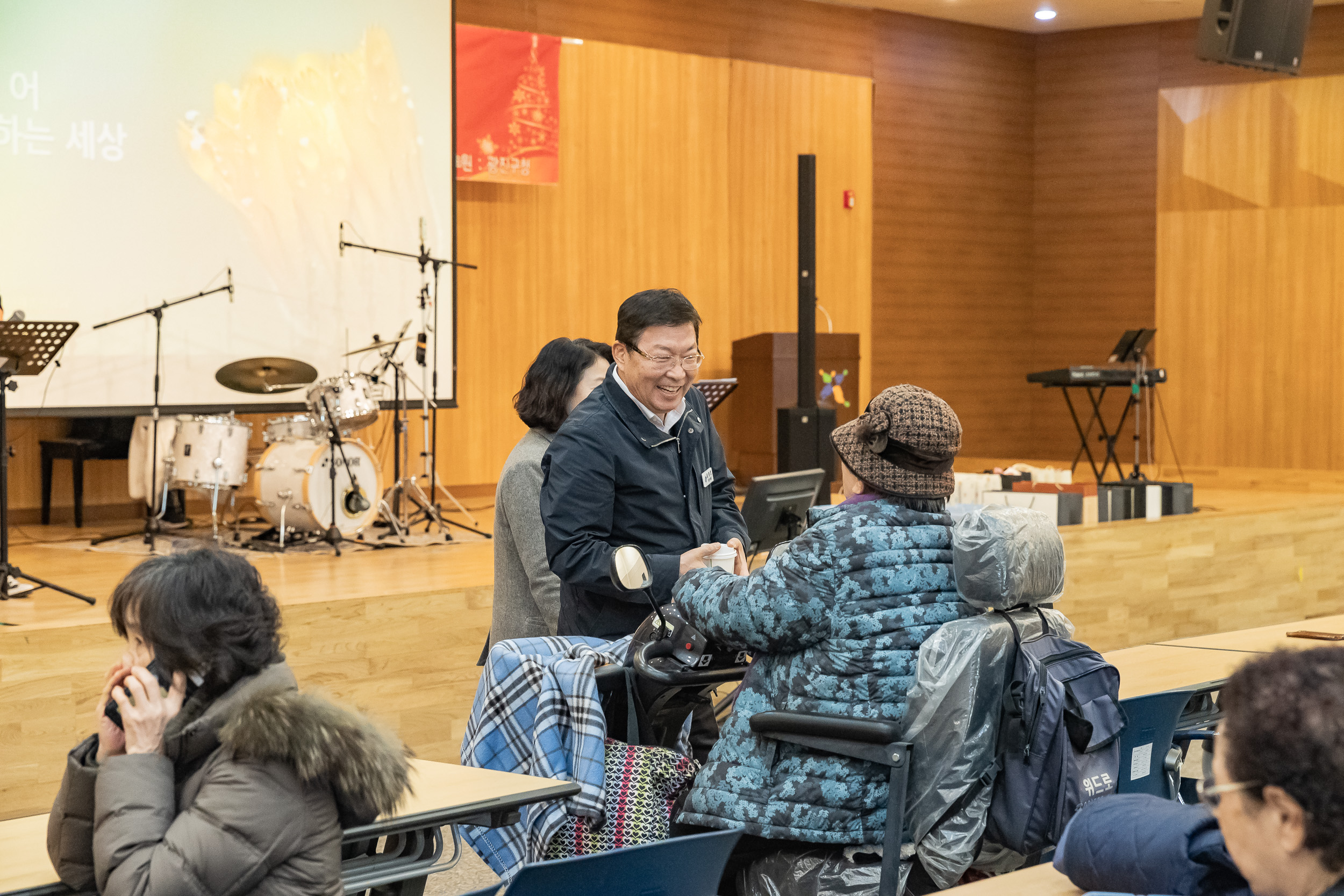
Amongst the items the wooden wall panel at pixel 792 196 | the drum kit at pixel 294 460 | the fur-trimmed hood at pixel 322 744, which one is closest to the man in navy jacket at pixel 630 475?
the fur-trimmed hood at pixel 322 744

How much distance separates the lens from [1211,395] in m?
11.0

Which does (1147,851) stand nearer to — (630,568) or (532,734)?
(630,568)

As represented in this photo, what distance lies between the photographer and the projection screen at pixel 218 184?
6539mm

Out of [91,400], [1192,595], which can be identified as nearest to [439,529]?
[91,400]

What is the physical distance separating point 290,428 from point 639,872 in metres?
5.55

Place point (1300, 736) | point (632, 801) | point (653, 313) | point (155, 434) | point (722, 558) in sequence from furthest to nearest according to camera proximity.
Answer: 1. point (155, 434)
2. point (653, 313)
3. point (722, 558)
4. point (632, 801)
5. point (1300, 736)

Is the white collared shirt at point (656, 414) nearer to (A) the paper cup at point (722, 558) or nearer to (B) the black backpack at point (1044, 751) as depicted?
(A) the paper cup at point (722, 558)

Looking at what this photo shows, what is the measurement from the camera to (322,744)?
1653mm

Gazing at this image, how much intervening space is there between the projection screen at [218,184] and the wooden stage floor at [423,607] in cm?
110

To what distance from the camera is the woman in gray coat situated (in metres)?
3.09

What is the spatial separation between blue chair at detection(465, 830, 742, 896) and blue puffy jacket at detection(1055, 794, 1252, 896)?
1.38ft

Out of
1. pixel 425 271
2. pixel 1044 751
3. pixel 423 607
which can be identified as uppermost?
pixel 425 271

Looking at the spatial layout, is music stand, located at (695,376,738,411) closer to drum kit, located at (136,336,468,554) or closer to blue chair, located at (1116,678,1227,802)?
drum kit, located at (136,336,468,554)

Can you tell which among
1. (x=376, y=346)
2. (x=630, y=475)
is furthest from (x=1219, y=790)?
(x=376, y=346)
